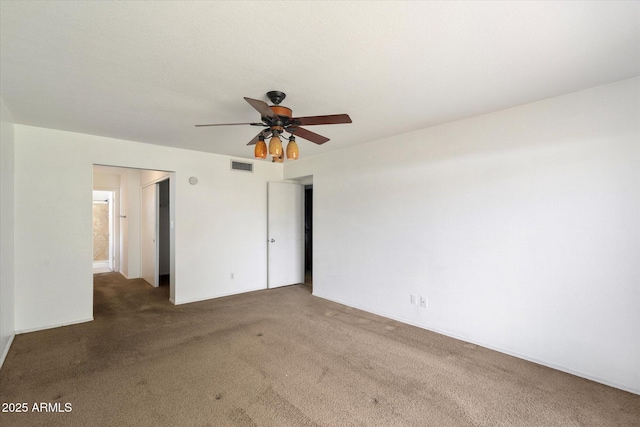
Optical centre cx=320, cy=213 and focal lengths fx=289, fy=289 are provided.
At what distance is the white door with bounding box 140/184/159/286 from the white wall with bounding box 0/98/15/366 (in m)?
2.35

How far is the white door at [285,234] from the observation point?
536 centimetres

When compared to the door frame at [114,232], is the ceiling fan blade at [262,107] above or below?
above

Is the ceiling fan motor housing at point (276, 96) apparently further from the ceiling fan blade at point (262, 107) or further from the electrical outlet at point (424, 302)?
the electrical outlet at point (424, 302)

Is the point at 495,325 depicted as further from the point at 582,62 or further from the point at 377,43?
the point at 377,43

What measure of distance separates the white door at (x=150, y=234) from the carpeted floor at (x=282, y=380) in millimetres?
2035

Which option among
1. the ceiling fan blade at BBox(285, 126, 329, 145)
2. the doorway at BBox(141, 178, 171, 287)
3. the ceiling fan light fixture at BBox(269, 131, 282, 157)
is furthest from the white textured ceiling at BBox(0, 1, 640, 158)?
the doorway at BBox(141, 178, 171, 287)

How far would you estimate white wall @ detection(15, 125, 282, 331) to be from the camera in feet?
11.0

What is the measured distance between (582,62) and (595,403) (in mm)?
2447

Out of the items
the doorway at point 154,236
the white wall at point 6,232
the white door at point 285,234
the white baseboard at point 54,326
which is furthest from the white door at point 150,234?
the white wall at point 6,232

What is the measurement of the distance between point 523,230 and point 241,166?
418cm

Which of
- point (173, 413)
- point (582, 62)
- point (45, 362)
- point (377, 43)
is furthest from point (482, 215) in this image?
point (45, 362)

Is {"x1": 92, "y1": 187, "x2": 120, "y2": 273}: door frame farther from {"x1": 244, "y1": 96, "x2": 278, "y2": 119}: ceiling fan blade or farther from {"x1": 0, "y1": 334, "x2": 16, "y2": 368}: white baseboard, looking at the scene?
{"x1": 244, "y1": 96, "x2": 278, "y2": 119}: ceiling fan blade

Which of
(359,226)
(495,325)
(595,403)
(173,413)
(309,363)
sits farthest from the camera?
(359,226)

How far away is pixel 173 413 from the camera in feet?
6.48
